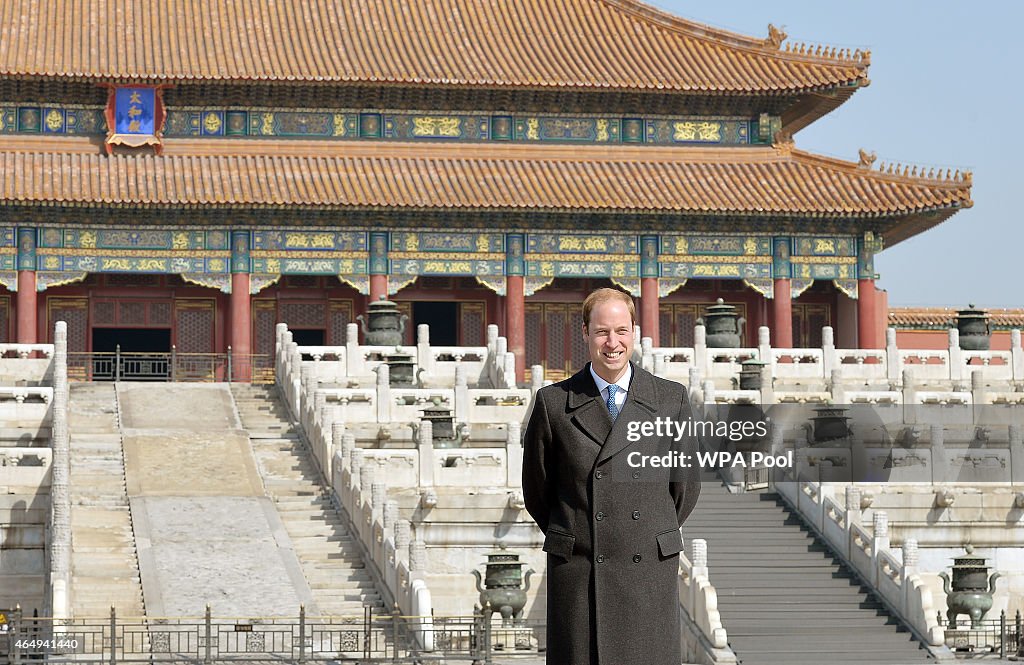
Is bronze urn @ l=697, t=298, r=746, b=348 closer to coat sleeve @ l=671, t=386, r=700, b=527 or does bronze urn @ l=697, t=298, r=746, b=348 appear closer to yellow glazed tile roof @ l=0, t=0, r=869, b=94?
yellow glazed tile roof @ l=0, t=0, r=869, b=94

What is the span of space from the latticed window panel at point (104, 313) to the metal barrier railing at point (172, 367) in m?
1.28

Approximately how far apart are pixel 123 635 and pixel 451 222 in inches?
903

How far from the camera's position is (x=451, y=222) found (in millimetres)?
42031

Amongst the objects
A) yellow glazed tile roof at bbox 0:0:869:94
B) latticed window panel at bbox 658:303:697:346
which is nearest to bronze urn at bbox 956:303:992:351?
latticed window panel at bbox 658:303:697:346

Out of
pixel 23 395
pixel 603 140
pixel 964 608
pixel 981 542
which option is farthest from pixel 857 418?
pixel 603 140

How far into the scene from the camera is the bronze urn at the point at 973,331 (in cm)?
3731

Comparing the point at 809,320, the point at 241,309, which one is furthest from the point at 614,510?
the point at 809,320

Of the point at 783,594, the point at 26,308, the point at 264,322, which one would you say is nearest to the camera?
the point at 783,594

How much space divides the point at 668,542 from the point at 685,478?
26 centimetres

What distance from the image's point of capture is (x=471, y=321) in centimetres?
4322

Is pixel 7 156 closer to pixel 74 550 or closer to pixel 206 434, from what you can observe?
pixel 206 434

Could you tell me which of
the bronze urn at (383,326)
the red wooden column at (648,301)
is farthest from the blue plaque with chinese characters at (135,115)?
the red wooden column at (648,301)

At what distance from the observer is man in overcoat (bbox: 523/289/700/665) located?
777 centimetres

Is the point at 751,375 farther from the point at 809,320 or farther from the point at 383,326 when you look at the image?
the point at 809,320
